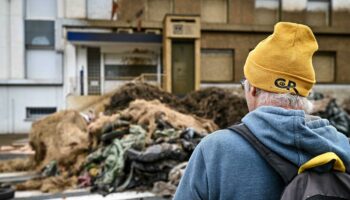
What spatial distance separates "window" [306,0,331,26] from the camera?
88.2 feet

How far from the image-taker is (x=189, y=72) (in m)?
23.2

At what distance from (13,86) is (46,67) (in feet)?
7.90

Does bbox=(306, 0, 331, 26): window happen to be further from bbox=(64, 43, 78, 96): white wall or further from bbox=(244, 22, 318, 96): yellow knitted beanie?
bbox=(244, 22, 318, 96): yellow knitted beanie

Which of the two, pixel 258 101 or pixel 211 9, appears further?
pixel 211 9

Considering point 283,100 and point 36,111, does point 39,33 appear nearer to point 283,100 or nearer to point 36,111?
point 36,111

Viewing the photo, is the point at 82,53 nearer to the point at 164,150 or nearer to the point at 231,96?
the point at 231,96

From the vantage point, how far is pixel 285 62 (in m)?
1.41

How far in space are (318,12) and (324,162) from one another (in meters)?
28.7

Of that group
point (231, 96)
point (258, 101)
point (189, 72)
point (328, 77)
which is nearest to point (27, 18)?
point (189, 72)

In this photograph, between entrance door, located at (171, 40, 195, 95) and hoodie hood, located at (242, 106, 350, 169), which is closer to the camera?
hoodie hood, located at (242, 106, 350, 169)

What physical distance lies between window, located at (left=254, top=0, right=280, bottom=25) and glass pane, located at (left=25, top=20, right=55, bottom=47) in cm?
1484

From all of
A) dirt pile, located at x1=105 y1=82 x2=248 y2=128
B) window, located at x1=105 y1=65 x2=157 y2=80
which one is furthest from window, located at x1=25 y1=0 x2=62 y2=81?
dirt pile, located at x1=105 y1=82 x2=248 y2=128

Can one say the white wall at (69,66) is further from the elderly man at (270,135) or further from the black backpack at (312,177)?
the black backpack at (312,177)

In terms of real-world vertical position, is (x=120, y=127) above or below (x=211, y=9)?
below
